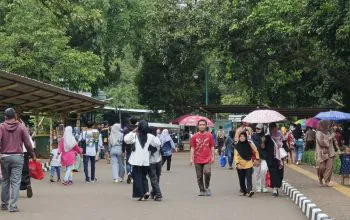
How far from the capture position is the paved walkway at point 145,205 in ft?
34.4

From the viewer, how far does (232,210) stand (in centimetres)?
1127

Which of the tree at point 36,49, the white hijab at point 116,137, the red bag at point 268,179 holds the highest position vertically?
the tree at point 36,49

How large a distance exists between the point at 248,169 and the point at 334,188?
219 cm

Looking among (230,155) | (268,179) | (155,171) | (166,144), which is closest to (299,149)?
(230,155)

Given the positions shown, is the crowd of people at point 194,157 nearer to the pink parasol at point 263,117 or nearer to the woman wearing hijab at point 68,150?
the woman wearing hijab at point 68,150

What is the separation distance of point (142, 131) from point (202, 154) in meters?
1.53

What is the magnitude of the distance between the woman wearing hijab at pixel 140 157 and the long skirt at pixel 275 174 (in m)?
2.67

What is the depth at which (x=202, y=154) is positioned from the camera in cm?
1373

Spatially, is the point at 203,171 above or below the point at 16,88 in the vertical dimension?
below

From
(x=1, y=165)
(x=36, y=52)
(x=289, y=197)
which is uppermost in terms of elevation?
(x=36, y=52)

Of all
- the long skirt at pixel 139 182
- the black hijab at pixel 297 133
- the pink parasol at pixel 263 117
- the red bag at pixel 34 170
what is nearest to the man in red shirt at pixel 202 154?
the long skirt at pixel 139 182

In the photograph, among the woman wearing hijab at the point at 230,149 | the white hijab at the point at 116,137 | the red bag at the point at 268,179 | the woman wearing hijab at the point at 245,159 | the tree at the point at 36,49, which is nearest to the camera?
the woman wearing hijab at the point at 245,159

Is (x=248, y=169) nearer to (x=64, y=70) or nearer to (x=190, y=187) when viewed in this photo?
(x=190, y=187)

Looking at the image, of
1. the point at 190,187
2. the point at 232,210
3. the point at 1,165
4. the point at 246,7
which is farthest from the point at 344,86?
the point at 1,165
